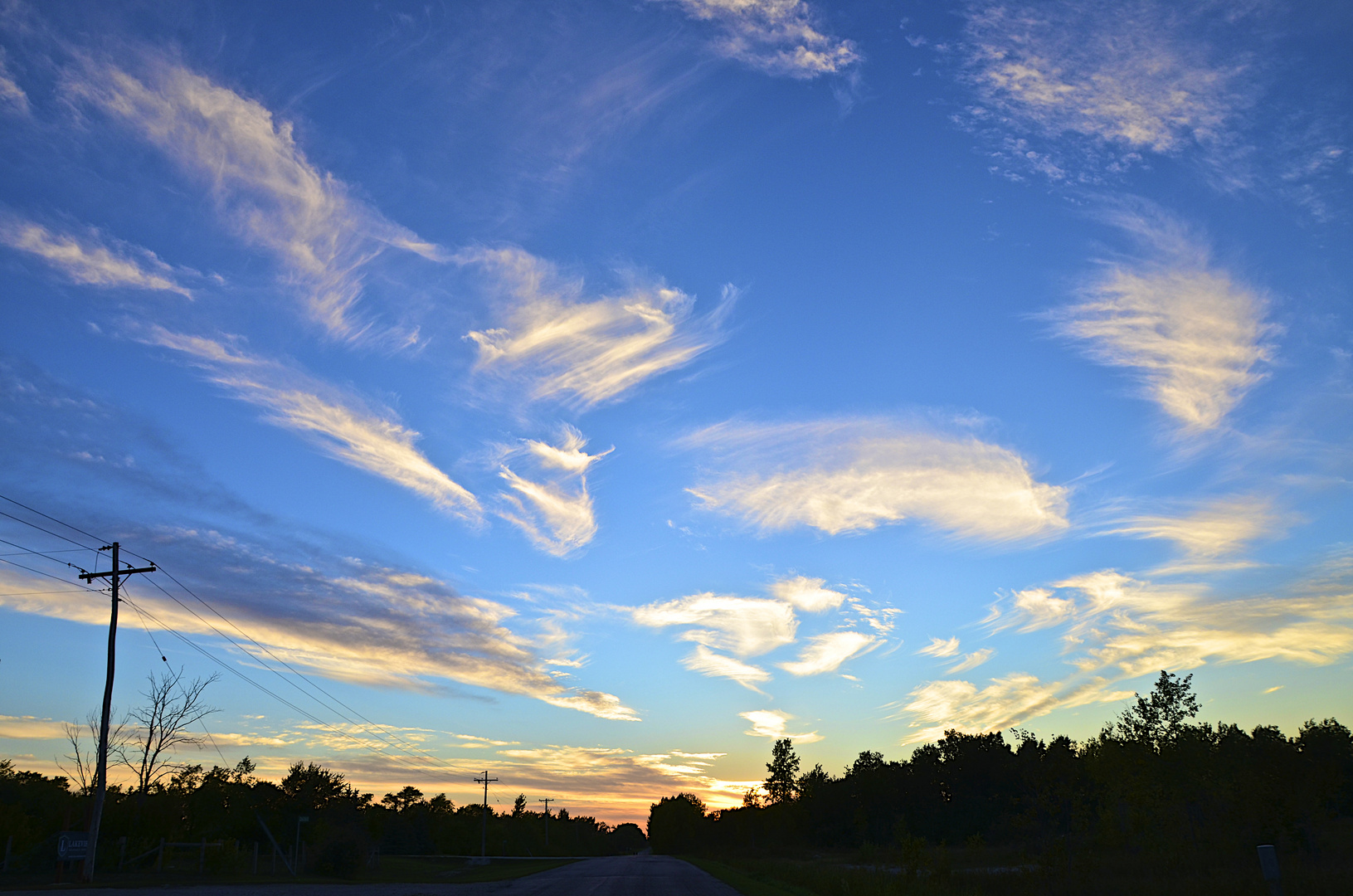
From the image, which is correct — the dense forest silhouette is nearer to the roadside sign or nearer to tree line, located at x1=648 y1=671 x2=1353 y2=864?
tree line, located at x1=648 y1=671 x2=1353 y2=864

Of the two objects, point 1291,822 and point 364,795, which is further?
point 364,795

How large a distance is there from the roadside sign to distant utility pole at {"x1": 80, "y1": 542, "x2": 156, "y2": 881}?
22 centimetres

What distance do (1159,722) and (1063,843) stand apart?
4221 cm

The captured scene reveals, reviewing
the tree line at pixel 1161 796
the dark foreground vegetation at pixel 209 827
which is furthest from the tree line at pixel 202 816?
the tree line at pixel 1161 796

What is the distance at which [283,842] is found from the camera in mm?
69812

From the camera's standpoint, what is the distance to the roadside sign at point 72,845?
35.7m

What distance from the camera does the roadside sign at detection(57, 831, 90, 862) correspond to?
1404 inches

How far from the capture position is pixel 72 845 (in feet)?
118

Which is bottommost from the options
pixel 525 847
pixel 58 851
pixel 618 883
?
pixel 525 847

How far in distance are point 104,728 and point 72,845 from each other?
16.5ft

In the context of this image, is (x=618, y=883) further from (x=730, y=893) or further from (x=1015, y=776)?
(x=1015, y=776)

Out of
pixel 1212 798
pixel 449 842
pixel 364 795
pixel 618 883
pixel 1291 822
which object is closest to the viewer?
pixel 618 883

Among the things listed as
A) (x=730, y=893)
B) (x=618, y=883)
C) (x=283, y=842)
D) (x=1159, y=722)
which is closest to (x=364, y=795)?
(x=283, y=842)

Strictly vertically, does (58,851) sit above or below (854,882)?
above
